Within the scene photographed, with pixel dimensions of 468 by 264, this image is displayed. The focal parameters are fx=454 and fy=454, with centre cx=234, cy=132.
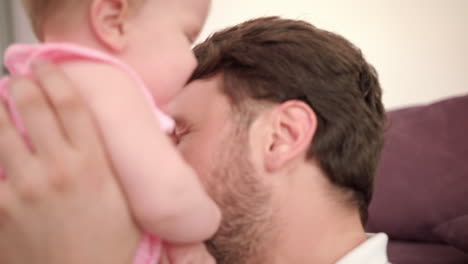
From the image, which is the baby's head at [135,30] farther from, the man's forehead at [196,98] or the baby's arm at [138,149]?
the man's forehead at [196,98]

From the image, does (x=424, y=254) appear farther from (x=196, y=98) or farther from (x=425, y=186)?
(x=196, y=98)

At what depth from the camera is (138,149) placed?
524mm

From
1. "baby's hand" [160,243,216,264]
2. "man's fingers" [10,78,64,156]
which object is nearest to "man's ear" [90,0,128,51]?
"man's fingers" [10,78,64,156]

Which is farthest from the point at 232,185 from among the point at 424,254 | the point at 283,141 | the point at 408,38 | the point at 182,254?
the point at 408,38

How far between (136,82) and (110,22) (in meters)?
0.09

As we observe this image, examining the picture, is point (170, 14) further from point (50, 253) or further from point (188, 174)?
point (50, 253)

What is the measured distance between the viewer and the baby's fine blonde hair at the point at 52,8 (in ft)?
1.84

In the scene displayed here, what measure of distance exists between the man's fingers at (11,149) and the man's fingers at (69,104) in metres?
0.06

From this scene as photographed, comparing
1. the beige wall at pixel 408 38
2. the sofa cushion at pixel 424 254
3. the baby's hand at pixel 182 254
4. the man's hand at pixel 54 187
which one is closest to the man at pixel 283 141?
the baby's hand at pixel 182 254

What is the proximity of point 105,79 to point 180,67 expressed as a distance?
0.12 meters

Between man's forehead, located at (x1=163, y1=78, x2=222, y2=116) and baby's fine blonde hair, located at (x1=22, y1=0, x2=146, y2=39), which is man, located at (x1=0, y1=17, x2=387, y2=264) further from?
baby's fine blonde hair, located at (x1=22, y1=0, x2=146, y2=39)

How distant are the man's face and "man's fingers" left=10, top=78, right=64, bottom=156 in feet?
1.29

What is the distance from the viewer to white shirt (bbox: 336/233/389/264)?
0.92 metres

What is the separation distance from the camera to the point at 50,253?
0.58 meters
